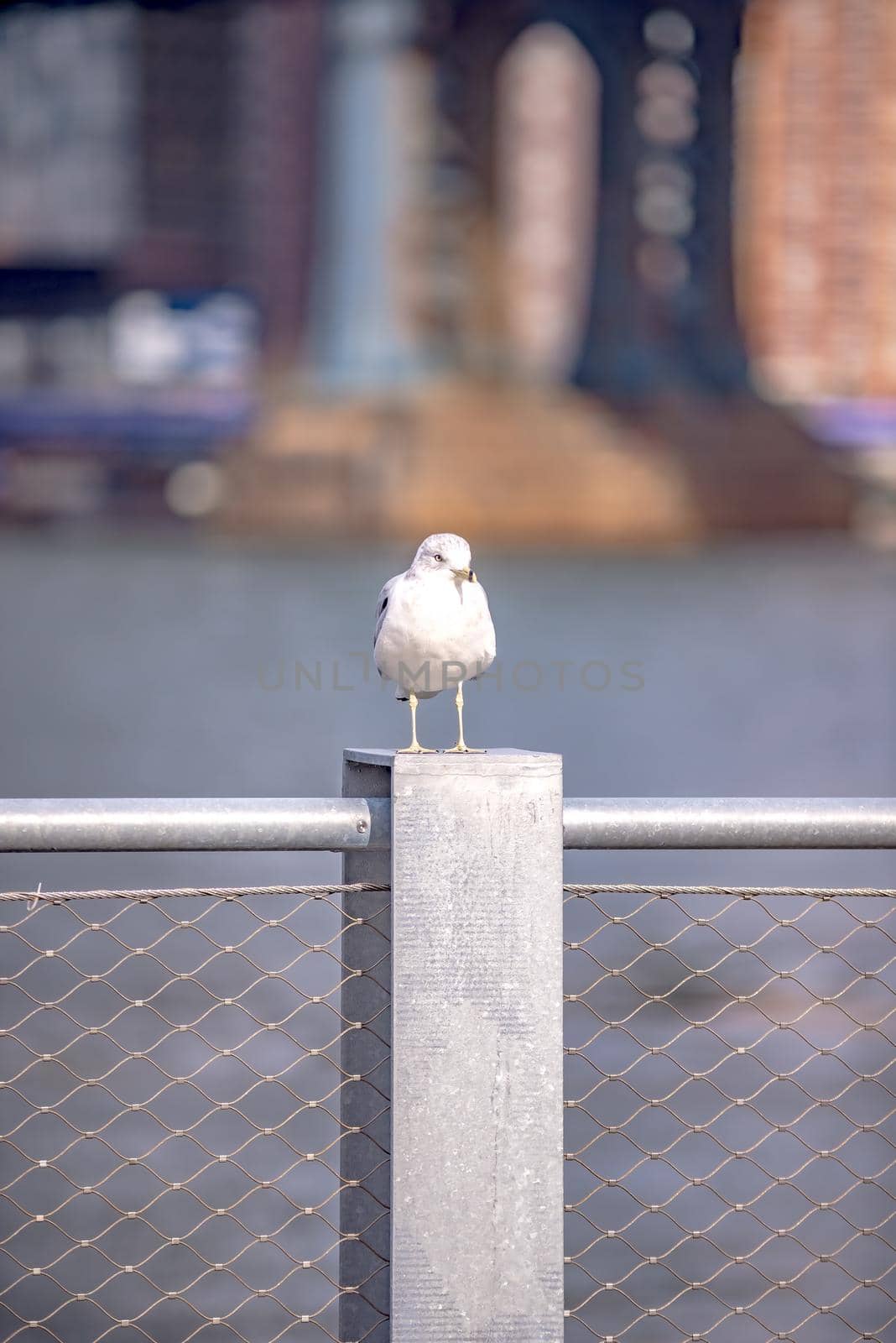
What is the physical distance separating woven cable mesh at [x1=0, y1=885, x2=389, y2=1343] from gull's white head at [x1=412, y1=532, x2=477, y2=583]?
804 mm

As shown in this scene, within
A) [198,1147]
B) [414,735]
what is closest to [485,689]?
[198,1147]

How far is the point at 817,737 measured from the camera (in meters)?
27.6

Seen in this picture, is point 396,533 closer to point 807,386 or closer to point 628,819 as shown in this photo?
point 807,386

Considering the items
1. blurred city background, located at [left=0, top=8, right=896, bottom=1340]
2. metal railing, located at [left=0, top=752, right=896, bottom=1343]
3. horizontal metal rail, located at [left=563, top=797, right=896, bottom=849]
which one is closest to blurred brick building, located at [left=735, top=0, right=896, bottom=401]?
blurred city background, located at [left=0, top=8, right=896, bottom=1340]

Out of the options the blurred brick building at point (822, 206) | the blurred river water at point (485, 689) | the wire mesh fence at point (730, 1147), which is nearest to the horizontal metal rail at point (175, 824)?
the wire mesh fence at point (730, 1147)

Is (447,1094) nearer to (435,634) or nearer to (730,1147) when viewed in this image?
(435,634)

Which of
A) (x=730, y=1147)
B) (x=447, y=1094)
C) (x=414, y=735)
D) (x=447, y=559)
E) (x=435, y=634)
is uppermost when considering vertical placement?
(x=447, y=559)

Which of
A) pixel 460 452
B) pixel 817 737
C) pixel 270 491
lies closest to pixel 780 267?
pixel 460 452

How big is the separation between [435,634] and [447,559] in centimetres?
20

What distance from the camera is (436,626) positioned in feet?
13.5

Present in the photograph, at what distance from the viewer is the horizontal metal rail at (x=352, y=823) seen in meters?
3.01

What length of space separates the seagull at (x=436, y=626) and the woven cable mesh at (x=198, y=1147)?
597 mm

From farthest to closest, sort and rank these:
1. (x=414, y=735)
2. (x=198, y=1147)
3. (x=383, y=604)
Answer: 1. (x=198, y=1147)
2. (x=383, y=604)
3. (x=414, y=735)

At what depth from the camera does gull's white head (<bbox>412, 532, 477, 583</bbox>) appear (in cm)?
421
